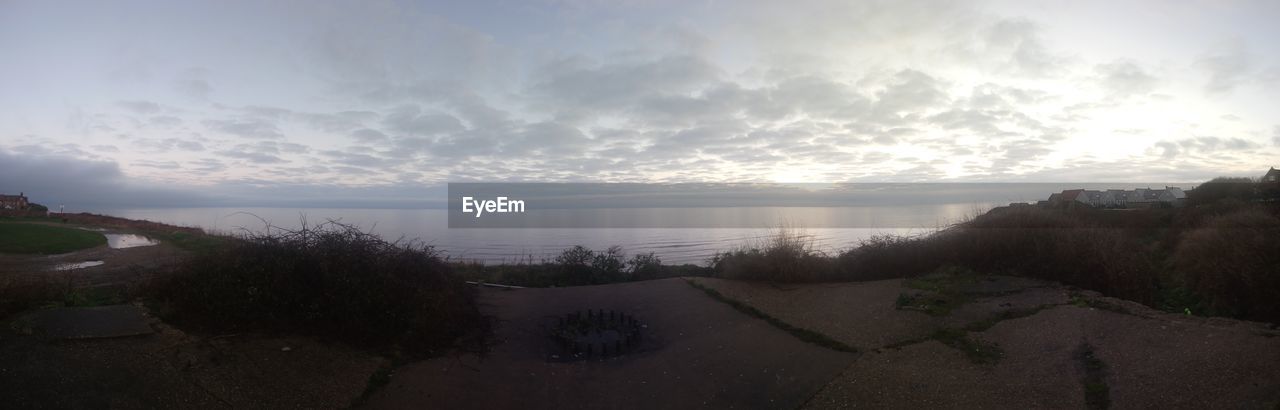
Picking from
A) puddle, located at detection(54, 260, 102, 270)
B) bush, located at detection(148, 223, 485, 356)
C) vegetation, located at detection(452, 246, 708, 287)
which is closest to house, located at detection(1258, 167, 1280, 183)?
vegetation, located at detection(452, 246, 708, 287)

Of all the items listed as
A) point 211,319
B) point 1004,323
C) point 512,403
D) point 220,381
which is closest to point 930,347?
point 1004,323

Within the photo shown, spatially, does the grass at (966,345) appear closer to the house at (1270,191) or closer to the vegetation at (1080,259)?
the vegetation at (1080,259)

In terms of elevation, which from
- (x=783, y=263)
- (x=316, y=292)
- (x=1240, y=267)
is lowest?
(x=783, y=263)

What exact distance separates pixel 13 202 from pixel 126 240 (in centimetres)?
1652

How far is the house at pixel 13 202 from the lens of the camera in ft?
89.3

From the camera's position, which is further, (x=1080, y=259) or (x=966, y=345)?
(x=1080, y=259)

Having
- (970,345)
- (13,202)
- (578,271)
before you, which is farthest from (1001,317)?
(13,202)

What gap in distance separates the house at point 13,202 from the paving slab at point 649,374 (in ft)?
110

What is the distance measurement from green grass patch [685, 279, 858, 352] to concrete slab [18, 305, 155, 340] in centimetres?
724

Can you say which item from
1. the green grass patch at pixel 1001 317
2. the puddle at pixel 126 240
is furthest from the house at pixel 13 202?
the green grass patch at pixel 1001 317

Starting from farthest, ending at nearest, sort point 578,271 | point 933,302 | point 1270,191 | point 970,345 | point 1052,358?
point 1270,191, point 578,271, point 933,302, point 970,345, point 1052,358

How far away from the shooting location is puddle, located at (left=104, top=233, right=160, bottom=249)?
706 inches

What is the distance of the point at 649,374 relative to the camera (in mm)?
6770

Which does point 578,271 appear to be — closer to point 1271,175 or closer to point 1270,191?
point 1270,191
